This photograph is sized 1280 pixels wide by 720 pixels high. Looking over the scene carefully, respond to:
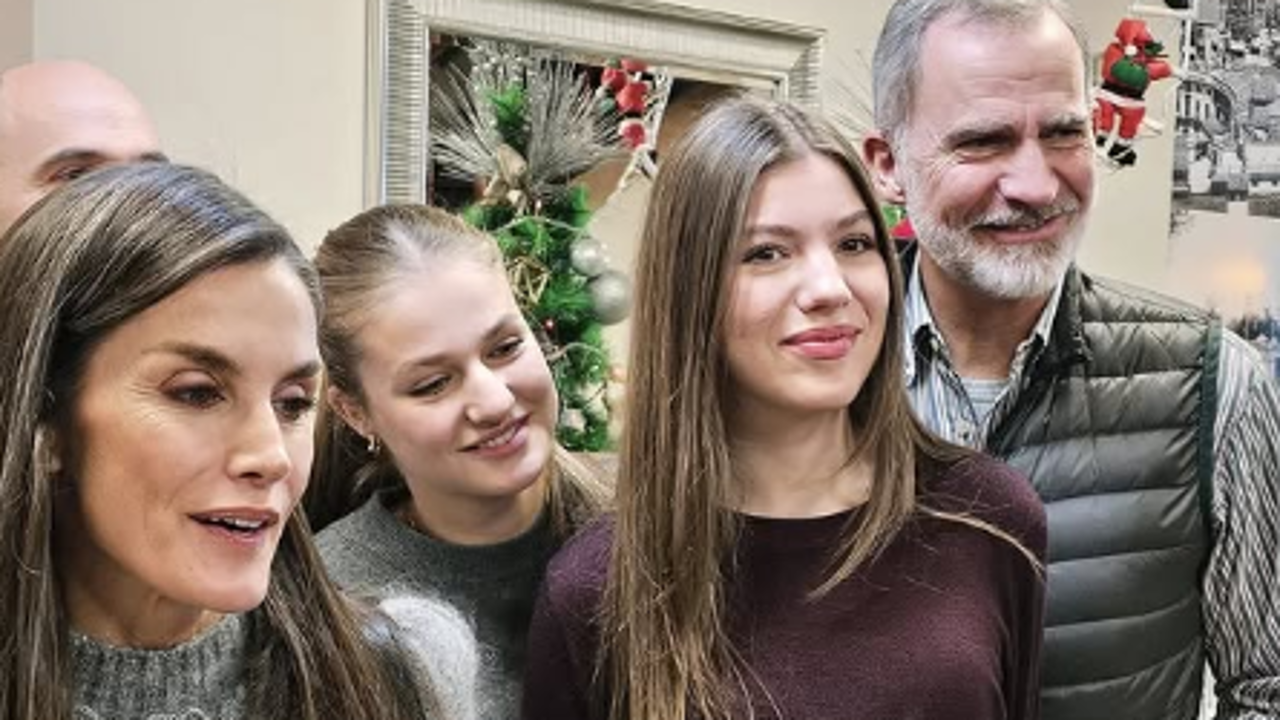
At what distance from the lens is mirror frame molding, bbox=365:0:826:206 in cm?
265

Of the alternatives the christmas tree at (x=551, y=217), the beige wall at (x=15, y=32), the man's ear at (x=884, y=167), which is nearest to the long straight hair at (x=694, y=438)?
the man's ear at (x=884, y=167)

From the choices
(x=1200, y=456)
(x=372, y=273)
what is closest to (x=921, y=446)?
(x=1200, y=456)

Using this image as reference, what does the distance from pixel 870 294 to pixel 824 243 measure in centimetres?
7

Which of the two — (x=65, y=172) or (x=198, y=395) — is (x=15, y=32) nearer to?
(x=65, y=172)

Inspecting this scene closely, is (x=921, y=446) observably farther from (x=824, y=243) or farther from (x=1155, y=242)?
(x=1155, y=242)

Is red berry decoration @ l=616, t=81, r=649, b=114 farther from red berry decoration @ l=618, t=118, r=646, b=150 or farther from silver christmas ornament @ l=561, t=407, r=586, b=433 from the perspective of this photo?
silver christmas ornament @ l=561, t=407, r=586, b=433

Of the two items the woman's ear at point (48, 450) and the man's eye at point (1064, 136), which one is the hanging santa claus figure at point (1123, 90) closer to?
the man's eye at point (1064, 136)

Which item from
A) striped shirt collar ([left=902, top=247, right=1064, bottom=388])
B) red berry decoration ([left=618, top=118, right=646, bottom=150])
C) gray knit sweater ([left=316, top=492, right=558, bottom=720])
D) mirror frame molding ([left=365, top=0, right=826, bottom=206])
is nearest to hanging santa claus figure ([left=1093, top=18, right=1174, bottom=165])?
mirror frame molding ([left=365, top=0, right=826, bottom=206])

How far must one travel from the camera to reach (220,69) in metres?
2.50

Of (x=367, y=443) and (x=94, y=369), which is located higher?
(x=94, y=369)

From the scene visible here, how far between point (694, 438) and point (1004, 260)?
0.42 m

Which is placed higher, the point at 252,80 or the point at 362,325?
the point at 252,80

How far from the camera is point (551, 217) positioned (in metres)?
2.30

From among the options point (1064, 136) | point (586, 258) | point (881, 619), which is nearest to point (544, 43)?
point (586, 258)
